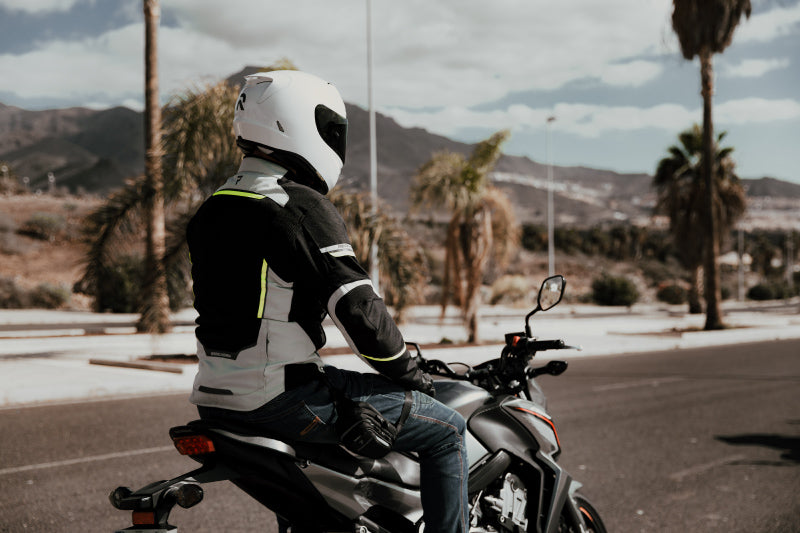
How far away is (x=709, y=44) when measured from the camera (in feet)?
82.4

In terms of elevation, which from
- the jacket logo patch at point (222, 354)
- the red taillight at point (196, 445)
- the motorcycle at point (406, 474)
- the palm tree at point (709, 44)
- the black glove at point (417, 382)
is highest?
the palm tree at point (709, 44)

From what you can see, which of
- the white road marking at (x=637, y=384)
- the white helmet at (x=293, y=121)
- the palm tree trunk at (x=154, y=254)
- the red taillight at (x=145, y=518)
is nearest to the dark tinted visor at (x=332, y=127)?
the white helmet at (x=293, y=121)

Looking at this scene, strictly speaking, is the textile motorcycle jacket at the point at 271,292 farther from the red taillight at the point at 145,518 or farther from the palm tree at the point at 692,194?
the palm tree at the point at 692,194

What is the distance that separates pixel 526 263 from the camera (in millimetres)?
76438

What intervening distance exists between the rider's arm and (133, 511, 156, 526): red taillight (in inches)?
29.6

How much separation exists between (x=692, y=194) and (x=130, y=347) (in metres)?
28.5

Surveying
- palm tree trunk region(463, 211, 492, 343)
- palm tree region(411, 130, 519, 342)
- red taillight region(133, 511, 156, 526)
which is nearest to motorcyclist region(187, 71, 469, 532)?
red taillight region(133, 511, 156, 526)

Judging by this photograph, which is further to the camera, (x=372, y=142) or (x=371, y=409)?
(x=372, y=142)

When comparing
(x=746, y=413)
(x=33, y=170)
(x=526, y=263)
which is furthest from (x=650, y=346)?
(x=33, y=170)

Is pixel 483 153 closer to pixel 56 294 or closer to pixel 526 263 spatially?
pixel 56 294

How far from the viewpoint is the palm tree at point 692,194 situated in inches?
1394

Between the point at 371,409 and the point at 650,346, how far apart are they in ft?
61.7

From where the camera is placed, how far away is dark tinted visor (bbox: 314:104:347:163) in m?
2.49

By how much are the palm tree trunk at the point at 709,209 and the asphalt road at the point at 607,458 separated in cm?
1422
